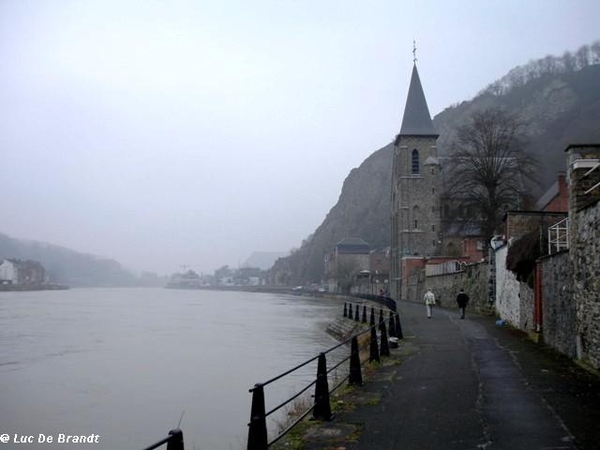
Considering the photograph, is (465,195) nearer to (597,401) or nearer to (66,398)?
(66,398)

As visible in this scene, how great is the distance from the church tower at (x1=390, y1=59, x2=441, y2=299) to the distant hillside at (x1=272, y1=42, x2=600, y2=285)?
31878 mm

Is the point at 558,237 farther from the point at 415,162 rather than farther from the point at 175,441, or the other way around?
the point at 415,162

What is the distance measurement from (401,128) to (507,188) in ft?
114

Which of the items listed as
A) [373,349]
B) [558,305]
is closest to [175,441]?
[373,349]

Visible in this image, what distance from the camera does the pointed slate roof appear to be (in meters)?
71.4

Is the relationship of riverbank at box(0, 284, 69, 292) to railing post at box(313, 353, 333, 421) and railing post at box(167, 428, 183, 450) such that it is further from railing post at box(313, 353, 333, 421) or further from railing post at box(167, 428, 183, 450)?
railing post at box(167, 428, 183, 450)

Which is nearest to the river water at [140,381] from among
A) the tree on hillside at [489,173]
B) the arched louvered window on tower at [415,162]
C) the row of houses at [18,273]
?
the tree on hillside at [489,173]

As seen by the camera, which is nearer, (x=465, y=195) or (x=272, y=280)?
(x=465, y=195)

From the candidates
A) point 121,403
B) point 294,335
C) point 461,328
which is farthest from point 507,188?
point 121,403

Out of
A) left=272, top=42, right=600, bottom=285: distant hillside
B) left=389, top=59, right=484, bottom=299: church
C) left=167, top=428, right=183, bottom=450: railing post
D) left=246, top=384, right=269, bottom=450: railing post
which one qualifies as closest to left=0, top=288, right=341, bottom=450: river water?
left=246, top=384, right=269, bottom=450: railing post

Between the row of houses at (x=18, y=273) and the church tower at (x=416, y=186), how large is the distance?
346 ft

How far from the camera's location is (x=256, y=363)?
2197 cm

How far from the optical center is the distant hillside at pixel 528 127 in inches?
4761

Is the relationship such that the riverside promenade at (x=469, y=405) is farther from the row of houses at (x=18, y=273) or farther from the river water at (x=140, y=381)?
the row of houses at (x=18, y=273)
